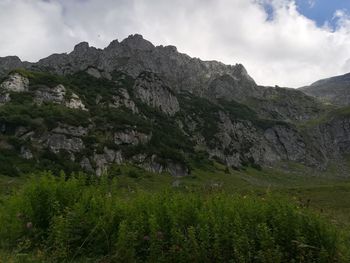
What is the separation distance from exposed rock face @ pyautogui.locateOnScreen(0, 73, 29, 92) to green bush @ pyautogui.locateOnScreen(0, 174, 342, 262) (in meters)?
165

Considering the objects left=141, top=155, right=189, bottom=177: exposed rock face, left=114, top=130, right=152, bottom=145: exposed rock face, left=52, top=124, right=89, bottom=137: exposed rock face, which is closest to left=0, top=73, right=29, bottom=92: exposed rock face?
left=52, top=124, right=89, bottom=137: exposed rock face

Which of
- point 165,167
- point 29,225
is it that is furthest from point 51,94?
point 29,225

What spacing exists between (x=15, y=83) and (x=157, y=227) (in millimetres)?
174654

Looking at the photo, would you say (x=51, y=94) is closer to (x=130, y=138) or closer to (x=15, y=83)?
(x=15, y=83)

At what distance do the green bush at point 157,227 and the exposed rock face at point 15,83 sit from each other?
16530 centimetres

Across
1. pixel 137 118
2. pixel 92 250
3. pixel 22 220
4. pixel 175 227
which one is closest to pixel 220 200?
pixel 175 227

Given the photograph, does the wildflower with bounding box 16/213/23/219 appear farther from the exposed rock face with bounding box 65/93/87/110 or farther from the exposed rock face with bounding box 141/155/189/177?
the exposed rock face with bounding box 65/93/87/110

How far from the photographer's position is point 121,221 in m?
10.2

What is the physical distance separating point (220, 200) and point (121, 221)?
7.89 feet

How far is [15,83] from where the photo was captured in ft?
560

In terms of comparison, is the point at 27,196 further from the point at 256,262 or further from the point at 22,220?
the point at 256,262

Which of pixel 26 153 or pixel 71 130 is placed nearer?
pixel 26 153

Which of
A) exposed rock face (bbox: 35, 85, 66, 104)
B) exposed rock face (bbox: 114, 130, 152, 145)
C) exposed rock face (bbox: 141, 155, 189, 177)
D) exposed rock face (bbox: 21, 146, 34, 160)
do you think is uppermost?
exposed rock face (bbox: 35, 85, 66, 104)

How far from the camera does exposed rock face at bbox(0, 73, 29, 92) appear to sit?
166750 mm
